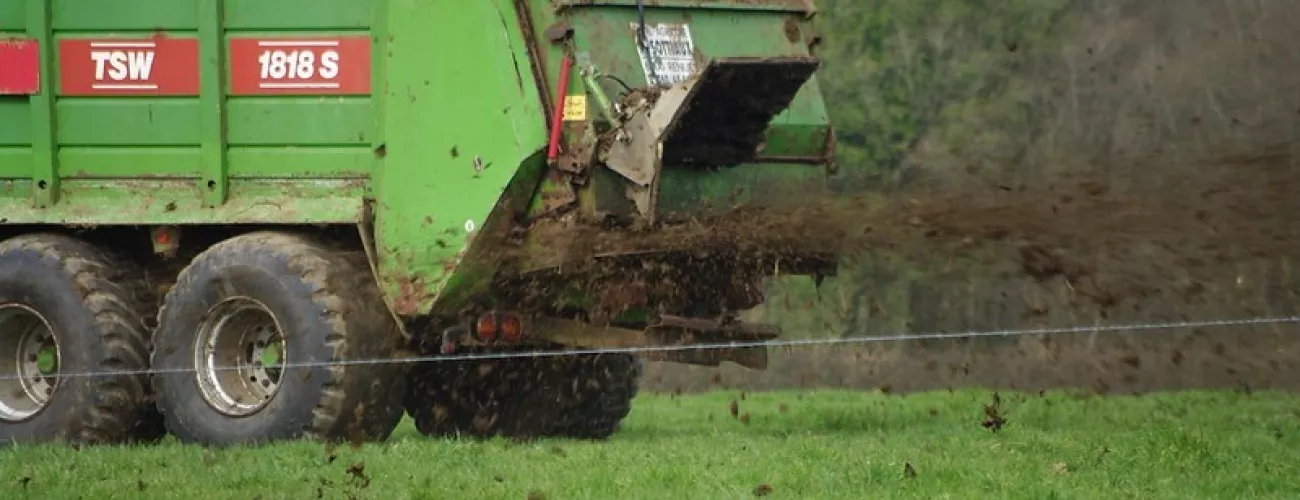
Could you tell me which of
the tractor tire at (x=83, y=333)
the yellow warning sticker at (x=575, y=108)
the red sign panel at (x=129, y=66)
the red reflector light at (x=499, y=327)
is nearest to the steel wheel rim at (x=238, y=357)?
the tractor tire at (x=83, y=333)

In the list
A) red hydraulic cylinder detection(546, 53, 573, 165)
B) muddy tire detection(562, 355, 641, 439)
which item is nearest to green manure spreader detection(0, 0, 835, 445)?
red hydraulic cylinder detection(546, 53, 573, 165)

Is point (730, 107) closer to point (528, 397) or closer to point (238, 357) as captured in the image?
point (528, 397)

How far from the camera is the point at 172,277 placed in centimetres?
1502

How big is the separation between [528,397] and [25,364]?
310 cm

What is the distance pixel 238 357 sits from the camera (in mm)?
14398

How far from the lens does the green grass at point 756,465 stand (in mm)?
10461

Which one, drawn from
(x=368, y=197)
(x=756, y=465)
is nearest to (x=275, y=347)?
(x=368, y=197)

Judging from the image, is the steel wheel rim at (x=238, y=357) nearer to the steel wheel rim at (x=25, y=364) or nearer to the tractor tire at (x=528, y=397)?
the tractor tire at (x=528, y=397)

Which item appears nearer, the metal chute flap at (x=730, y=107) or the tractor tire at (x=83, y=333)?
the metal chute flap at (x=730, y=107)

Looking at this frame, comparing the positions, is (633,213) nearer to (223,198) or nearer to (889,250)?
(889,250)

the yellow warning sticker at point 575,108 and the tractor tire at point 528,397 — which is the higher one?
the yellow warning sticker at point 575,108

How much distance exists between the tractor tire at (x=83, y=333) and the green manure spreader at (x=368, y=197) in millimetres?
17

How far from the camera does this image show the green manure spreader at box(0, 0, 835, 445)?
13.3 m

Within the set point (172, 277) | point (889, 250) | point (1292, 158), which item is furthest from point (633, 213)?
point (1292, 158)
